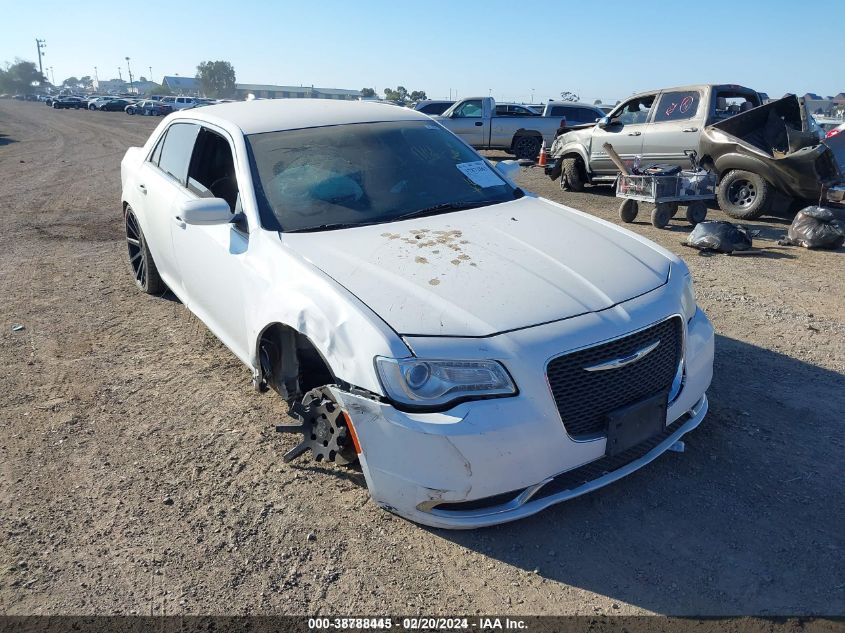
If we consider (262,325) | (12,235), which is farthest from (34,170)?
(262,325)

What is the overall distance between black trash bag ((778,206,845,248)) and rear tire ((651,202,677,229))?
149 centimetres

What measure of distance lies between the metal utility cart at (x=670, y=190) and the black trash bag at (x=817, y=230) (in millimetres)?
1182

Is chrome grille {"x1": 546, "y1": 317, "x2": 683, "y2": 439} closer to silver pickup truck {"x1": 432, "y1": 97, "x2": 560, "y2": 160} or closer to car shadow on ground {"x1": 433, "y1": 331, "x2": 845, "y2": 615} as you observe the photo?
car shadow on ground {"x1": 433, "y1": 331, "x2": 845, "y2": 615}

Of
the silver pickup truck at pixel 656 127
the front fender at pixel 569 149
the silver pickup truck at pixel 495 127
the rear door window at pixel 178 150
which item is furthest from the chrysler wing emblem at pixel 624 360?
the silver pickup truck at pixel 495 127

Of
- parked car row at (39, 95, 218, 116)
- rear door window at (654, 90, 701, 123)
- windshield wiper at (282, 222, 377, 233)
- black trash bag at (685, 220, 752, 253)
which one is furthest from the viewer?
parked car row at (39, 95, 218, 116)

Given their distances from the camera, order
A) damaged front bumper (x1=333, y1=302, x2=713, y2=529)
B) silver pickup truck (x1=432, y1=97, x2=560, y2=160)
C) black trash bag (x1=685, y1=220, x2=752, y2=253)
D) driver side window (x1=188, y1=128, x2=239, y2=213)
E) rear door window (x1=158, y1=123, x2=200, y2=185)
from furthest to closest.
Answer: silver pickup truck (x1=432, y1=97, x2=560, y2=160) < black trash bag (x1=685, y1=220, x2=752, y2=253) < rear door window (x1=158, y1=123, x2=200, y2=185) < driver side window (x1=188, y1=128, x2=239, y2=213) < damaged front bumper (x1=333, y1=302, x2=713, y2=529)

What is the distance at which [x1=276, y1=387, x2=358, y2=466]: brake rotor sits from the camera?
9.55ft

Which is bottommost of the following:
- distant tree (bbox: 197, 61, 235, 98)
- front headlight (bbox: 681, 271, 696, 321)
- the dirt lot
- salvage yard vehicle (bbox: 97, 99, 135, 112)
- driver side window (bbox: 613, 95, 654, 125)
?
the dirt lot

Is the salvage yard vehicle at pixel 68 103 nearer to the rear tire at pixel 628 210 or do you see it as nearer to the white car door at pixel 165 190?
the rear tire at pixel 628 210

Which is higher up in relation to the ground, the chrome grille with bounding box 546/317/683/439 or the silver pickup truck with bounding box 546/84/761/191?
the silver pickup truck with bounding box 546/84/761/191

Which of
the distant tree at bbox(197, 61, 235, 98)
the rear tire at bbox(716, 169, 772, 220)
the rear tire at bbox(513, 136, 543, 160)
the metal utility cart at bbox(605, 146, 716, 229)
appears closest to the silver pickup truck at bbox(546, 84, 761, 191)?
the rear tire at bbox(716, 169, 772, 220)

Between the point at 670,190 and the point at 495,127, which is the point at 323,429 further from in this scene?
the point at 495,127

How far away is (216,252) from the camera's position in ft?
12.4

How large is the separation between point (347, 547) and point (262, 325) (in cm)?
115
